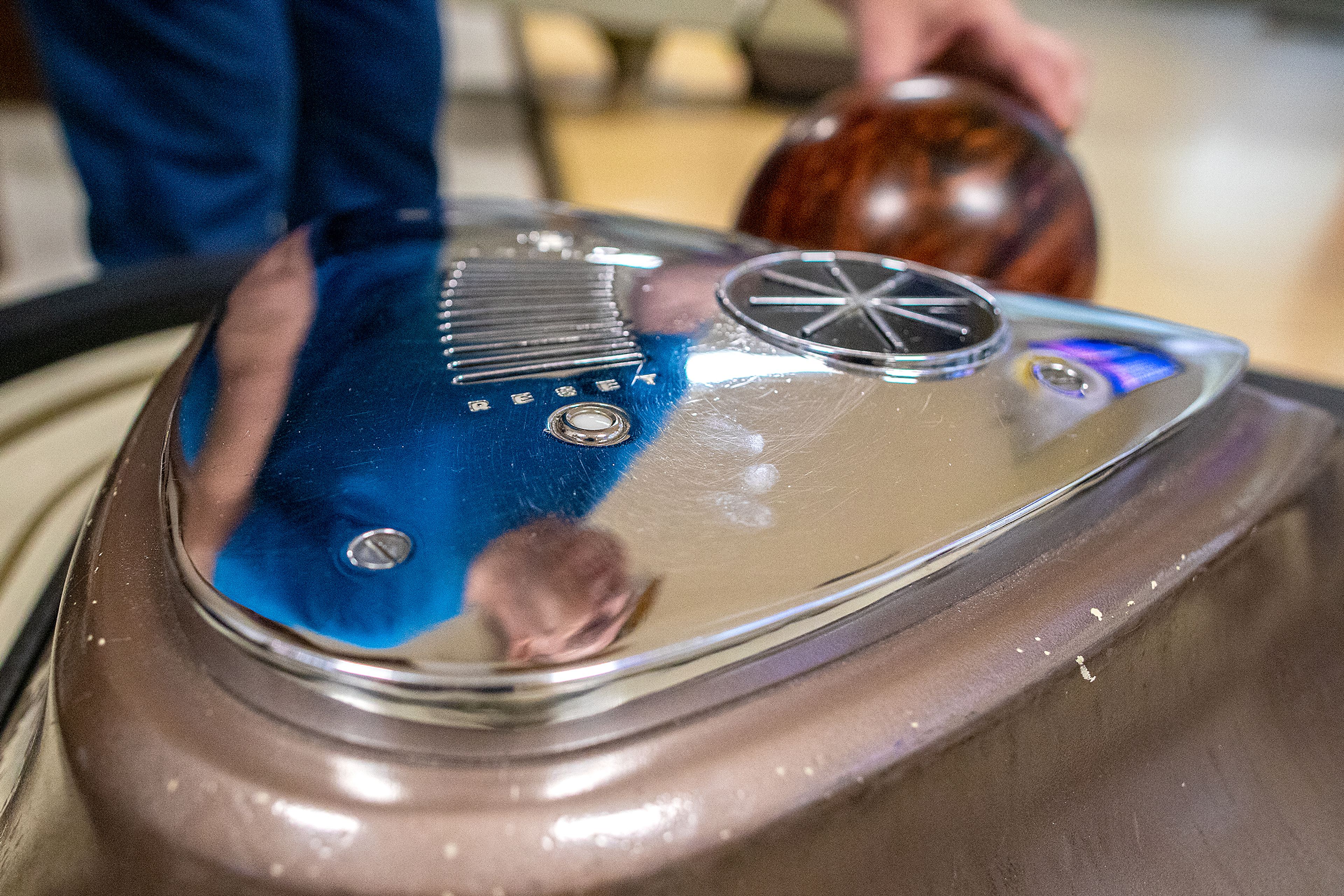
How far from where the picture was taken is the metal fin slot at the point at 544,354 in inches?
14.1

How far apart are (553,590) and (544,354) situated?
0.14 m

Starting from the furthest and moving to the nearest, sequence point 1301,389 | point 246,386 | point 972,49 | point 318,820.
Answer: point 972,49, point 1301,389, point 246,386, point 318,820

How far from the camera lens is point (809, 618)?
0.87ft

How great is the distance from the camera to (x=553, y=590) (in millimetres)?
250

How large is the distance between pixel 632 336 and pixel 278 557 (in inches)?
6.5

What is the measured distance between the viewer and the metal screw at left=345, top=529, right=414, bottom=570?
10.0 inches

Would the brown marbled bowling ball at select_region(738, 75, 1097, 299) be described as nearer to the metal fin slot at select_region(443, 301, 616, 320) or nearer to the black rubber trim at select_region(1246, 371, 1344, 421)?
the black rubber trim at select_region(1246, 371, 1344, 421)

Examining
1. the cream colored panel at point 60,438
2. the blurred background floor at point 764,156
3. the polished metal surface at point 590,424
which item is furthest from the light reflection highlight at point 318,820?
the blurred background floor at point 764,156

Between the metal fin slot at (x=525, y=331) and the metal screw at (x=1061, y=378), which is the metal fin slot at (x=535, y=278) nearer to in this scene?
the metal fin slot at (x=525, y=331)

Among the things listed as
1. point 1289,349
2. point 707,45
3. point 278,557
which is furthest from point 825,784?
point 707,45

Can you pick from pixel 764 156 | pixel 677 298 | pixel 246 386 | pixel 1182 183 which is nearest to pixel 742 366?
pixel 677 298

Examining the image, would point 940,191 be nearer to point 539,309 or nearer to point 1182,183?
point 539,309

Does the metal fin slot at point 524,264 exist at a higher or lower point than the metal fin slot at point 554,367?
lower

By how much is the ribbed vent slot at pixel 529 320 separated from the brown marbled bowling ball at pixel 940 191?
8.7 inches
